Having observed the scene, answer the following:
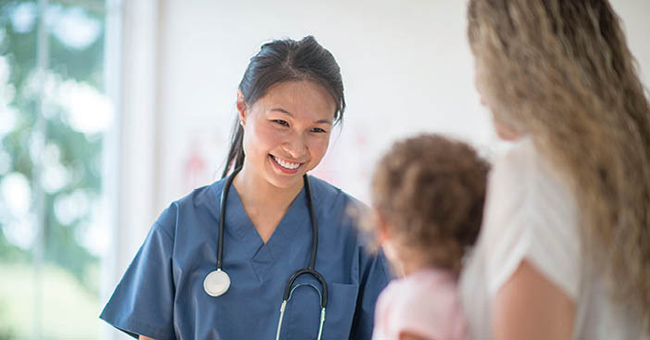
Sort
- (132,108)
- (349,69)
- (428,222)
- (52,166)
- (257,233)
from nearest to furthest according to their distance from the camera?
(428,222), (257,233), (349,69), (52,166), (132,108)

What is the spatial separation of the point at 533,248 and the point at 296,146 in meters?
0.85

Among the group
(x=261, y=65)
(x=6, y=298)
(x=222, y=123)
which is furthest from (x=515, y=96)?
(x=6, y=298)

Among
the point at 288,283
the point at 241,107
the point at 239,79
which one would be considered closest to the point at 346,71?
the point at 239,79

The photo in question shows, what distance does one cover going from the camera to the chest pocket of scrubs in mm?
1591

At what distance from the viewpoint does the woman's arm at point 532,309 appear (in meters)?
0.81

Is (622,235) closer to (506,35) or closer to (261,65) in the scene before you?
(506,35)

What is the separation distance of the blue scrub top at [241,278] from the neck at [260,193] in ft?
0.09

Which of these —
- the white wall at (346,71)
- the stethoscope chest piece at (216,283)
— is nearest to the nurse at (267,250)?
A: the stethoscope chest piece at (216,283)

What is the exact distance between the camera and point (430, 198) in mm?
909

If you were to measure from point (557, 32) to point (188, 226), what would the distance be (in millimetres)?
1054

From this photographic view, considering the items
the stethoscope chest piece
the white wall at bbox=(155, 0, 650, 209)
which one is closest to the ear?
the stethoscope chest piece

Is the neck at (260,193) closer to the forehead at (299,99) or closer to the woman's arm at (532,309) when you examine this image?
the forehead at (299,99)

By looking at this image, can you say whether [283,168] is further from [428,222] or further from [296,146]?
[428,222]

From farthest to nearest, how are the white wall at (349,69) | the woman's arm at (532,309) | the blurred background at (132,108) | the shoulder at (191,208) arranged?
the blurred background at (132,108) → the white wall at (349,69) → the shoulder at (191,208) → the woman's arm at (532,309)
